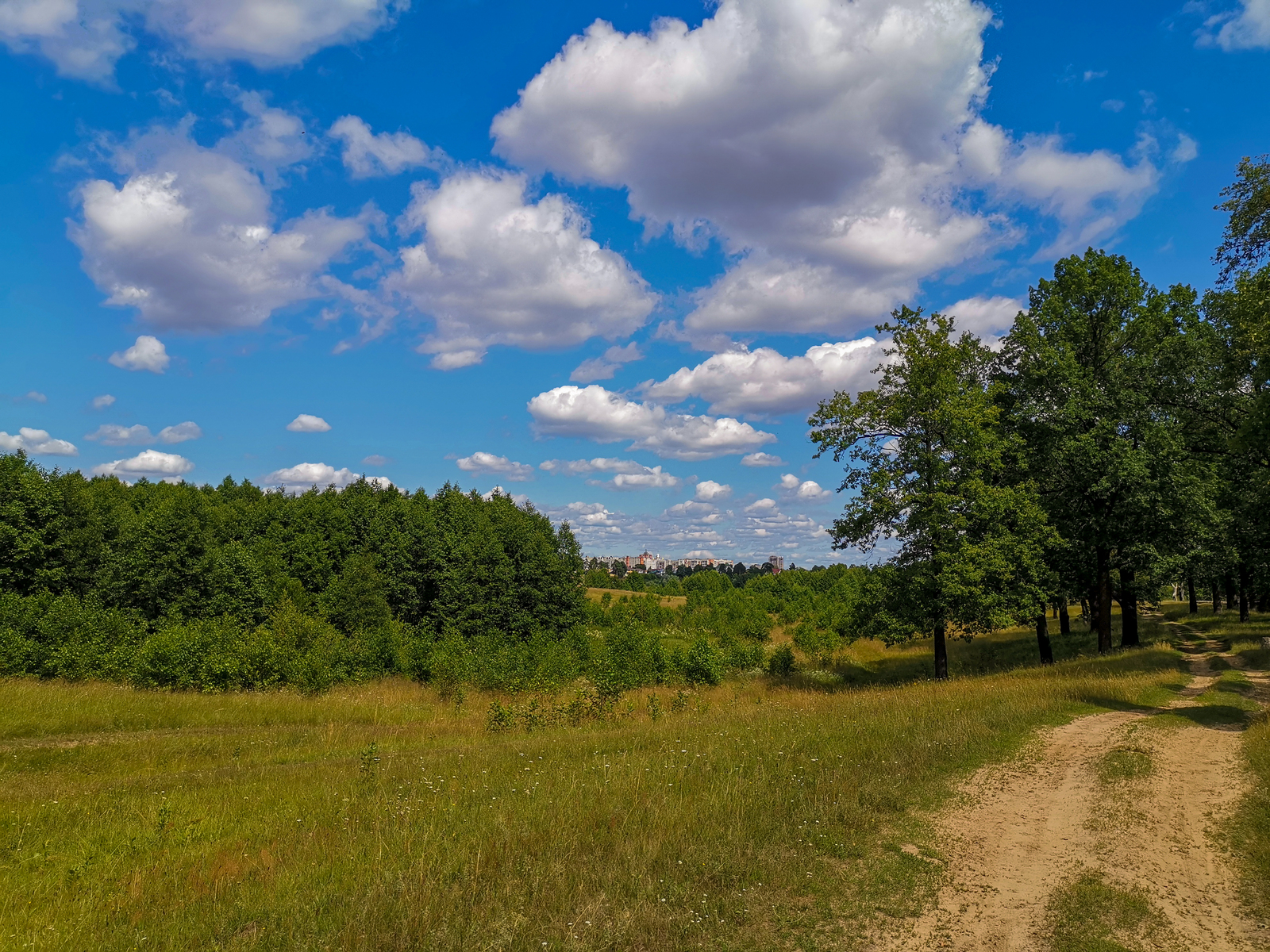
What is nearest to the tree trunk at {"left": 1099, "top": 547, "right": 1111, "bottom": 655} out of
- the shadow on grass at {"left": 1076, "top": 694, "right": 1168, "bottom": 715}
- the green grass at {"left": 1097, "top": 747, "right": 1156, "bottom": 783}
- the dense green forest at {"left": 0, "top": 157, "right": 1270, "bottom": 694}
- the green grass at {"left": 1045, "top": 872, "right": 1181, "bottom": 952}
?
the dense green forest at {"left": 0, "top": 157, "right": 1270, "bottom": 694}

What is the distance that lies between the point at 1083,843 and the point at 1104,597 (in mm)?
24222

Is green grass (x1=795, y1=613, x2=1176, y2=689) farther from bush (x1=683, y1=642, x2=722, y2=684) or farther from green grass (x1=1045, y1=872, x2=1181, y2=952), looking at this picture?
green grass (x1=1045, y1=872, x2=1181, y2=952)

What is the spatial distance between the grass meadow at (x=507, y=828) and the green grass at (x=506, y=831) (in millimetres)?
37

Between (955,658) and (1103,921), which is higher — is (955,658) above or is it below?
below

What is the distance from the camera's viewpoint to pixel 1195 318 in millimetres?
26094

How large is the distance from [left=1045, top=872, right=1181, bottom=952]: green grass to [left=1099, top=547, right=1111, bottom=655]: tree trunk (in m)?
24.4

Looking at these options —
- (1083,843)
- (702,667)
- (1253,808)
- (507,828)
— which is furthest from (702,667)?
(507,828)

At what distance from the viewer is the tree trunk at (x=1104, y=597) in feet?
88.1

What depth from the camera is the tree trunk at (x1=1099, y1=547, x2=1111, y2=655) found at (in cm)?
2684

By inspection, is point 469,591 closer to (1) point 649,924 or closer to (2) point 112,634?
(2) point 112,634

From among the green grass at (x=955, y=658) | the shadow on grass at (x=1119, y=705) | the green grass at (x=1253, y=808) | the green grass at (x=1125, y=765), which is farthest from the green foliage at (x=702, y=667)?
the green grass at (x=1125, y=765)

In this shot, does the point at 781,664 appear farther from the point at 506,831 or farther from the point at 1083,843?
the point at 506,831

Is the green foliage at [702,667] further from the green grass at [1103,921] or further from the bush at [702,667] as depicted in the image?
the green grass at [1103,921]

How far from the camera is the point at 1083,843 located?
7918mm
